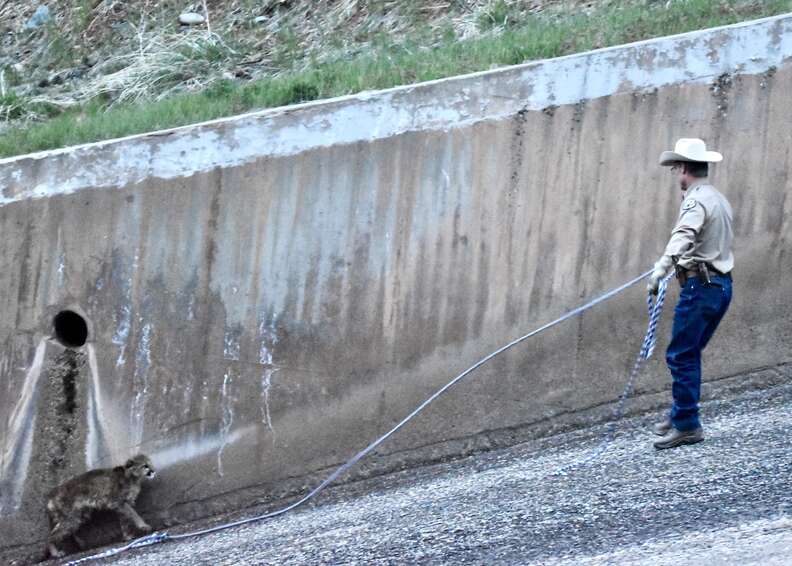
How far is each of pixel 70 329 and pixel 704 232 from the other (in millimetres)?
4134

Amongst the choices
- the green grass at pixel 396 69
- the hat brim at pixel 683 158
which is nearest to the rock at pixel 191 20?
the green grass at pixel 396 69

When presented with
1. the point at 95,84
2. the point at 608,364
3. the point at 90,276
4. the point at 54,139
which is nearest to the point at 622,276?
the point at 608,364

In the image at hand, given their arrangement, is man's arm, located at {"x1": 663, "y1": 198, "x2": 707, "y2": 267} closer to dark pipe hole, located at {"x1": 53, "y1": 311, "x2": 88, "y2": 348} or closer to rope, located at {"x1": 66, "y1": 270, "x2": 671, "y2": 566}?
rope, located at {"x1": 66, "y1": 270, "x2": 671, "y2": 566}

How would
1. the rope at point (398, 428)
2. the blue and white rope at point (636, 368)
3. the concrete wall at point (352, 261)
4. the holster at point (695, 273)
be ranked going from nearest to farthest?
the holster at point (695, 273) < the blue and white rope at point (636, 368) < the rope at point (398, 428) < the concrete wall at point (352, 261)

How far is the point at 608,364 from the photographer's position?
28.2ft

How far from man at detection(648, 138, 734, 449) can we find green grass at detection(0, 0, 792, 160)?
7.33 feet

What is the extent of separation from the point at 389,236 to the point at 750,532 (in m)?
3.27

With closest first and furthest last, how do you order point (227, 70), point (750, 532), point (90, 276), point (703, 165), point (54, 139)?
point (750, 532), point (703, 165), point (90, 276), point (54, 139), point (227, 70)

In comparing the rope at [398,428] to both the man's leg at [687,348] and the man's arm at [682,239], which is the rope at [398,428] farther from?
the man's arm at [682,239]

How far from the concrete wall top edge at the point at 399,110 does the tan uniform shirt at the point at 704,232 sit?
54.6 inches

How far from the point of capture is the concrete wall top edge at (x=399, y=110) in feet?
27.2

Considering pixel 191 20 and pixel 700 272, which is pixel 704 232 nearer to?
pixel 700 272

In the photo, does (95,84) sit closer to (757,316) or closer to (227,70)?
(227,70)

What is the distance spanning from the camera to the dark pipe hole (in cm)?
840
